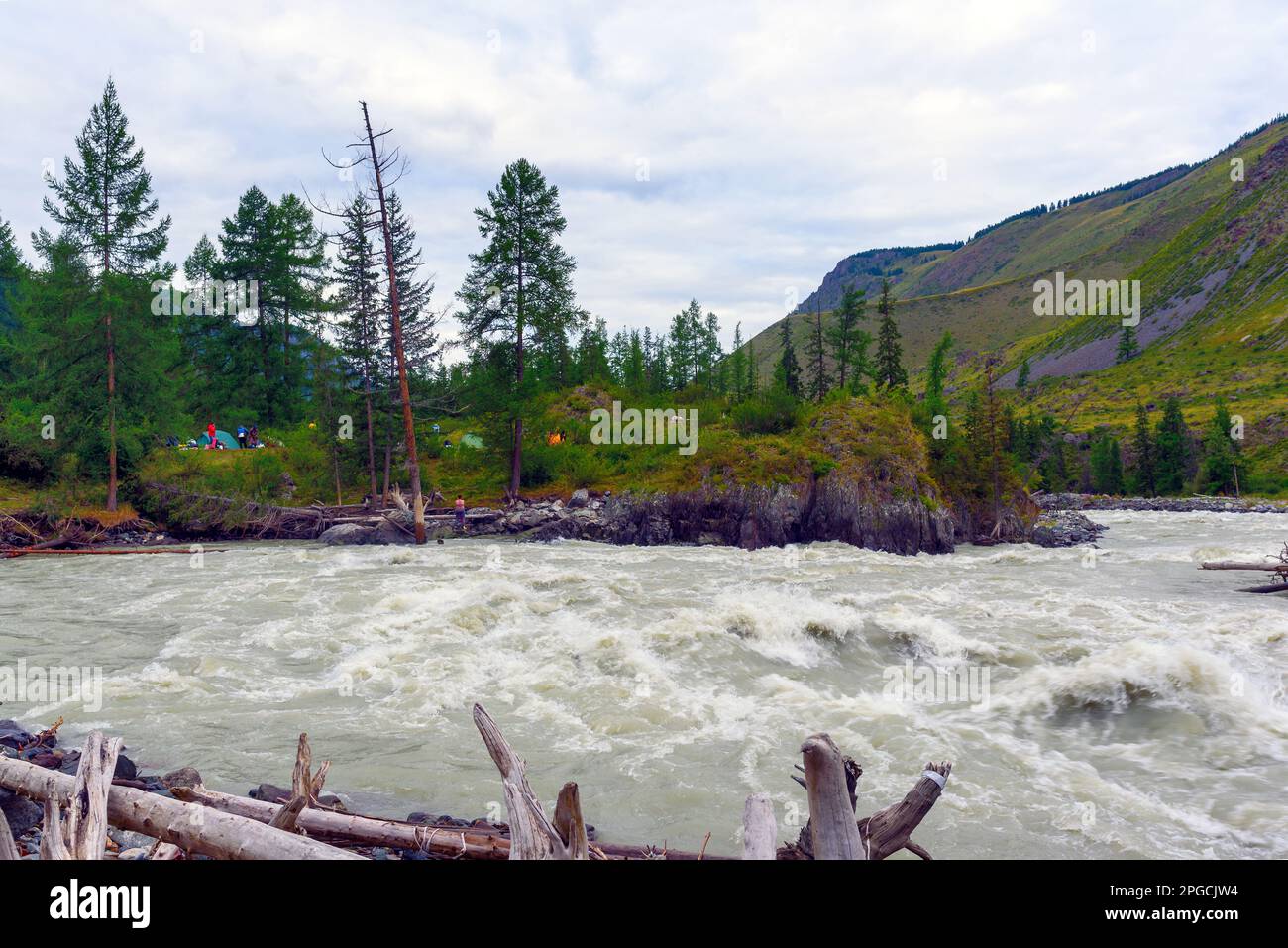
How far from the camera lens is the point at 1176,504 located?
6788cm

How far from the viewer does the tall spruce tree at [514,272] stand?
3675 cm

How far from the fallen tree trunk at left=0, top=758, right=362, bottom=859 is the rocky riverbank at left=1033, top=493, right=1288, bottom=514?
64.8 metres

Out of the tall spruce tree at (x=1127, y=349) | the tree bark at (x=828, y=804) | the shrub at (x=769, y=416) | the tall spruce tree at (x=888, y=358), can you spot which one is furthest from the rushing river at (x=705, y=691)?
the tall spruce tree at (x=1127, y=349)

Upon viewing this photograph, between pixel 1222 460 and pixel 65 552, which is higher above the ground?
pixel 1222 460

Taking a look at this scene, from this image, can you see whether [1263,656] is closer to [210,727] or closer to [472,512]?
[210,727]

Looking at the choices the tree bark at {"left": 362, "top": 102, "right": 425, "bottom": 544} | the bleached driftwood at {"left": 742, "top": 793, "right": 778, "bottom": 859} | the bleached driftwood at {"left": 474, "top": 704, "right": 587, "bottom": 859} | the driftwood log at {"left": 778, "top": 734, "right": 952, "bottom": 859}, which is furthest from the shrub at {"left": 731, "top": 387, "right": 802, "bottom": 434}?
the bleached driftwood at {"left": 474, "top": 704, "right": 587, "bottom": 859}

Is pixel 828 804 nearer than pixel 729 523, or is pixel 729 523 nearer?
pixel 828 804

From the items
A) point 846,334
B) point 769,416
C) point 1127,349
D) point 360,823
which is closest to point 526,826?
point 360,823

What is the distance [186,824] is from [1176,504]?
8306 cm

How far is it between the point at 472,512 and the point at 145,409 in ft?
46.4

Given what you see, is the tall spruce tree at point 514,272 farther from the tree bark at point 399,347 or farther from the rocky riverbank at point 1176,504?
the rocky riverbank at point 1176,504

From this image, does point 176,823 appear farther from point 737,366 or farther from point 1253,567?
point 737,366

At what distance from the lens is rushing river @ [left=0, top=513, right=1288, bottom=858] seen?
7219 millimetres
